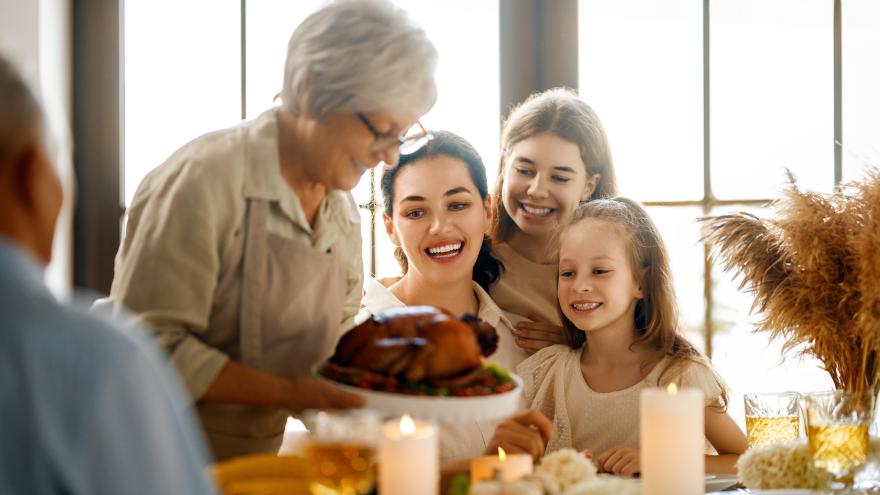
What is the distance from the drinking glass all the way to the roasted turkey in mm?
170

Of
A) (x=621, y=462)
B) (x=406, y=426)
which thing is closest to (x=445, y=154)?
(x=621, y=462)

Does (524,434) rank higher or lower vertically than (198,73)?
lower

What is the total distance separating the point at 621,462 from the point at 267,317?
728 mm

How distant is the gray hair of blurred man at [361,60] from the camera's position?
1644 mm

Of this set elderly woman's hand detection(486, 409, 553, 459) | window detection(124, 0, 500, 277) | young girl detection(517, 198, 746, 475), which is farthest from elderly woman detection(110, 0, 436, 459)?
window detection(124, 0, 500, 277)

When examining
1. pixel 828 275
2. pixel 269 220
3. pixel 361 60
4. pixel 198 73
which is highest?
pixel 198 73

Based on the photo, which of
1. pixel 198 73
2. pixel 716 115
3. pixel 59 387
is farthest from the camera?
pixel 716 115

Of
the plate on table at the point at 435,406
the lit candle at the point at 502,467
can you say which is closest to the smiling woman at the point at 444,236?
the lit candle at the point at 502,467

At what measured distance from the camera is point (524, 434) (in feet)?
5.81

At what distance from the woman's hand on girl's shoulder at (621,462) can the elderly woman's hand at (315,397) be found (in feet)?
2.38

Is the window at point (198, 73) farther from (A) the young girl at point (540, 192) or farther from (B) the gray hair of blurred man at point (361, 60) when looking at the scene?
(B) the gray hair of blurred man at point (361, 60)

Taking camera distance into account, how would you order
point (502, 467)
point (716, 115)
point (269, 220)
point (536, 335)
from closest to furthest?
point (502, 467), point (269, 220), point (536, 335), point (716, 115)

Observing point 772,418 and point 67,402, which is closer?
point 67,402

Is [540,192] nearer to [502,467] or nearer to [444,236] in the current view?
[444,236]
